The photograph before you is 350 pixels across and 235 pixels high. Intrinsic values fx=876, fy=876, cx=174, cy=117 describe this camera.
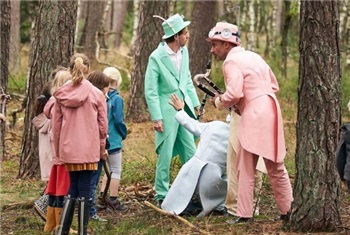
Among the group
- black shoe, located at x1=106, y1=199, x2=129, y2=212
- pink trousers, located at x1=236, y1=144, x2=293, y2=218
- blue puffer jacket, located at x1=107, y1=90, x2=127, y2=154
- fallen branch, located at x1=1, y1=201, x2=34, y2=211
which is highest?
blue puffer jacket, located at x1=107, y1=90, x2=127, y2=154

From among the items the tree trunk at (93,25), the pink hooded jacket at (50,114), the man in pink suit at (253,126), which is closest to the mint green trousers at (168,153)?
the man in pink suit at (253,126)

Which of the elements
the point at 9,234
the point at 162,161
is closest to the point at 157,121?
the point at 162,161

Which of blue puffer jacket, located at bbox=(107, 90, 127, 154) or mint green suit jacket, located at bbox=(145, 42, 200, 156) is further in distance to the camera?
mint green suit jacket, located at bbox=(145, 42, 200, 156)

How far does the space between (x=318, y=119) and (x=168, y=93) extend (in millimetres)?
2526

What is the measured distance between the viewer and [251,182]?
819 cm

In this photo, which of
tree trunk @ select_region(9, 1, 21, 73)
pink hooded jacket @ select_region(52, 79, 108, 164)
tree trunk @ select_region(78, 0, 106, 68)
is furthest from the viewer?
tree trunk @ select_region(78, 0, 106, 68)

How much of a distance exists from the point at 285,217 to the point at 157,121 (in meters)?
2.04

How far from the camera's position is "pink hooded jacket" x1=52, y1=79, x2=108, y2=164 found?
749 centimetres

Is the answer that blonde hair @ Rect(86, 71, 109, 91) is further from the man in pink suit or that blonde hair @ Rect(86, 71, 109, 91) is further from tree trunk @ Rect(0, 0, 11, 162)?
tree trunk @ Rect(0, 0, 11, 162)

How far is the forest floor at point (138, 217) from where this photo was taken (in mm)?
7859

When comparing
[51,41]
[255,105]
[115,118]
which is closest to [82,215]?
[115,118]

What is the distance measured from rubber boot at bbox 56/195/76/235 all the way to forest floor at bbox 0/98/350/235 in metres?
0.45

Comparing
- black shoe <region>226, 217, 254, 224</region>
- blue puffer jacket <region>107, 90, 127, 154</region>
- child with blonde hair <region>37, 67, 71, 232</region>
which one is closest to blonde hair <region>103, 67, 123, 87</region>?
blue puffer jacket <region>107, 90, 127, 154</region>

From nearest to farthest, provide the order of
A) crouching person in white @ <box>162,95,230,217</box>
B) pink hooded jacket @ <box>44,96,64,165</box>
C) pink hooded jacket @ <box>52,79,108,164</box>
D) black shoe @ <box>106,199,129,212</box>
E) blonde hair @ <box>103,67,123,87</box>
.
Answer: pink hooded jacket @ <box>52,79,108,164</box> → pink hooded jacket @ <box>44,96,64,165</box> → crouching person in white @ <box>162,95,230,217</box> → blonde hair @ <box>103,67,123,87</box> → black shoe @ <box>106,199,129,212</box>
